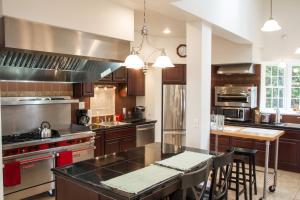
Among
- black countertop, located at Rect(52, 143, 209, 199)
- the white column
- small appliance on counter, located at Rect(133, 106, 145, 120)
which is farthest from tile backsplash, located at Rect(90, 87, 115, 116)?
black countertop, located at Rect(52, 143, 209, 199)

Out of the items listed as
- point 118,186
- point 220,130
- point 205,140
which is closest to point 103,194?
point 118,186

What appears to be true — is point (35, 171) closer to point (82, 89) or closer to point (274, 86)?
point (82, 89)

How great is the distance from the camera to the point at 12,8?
233 centimetres

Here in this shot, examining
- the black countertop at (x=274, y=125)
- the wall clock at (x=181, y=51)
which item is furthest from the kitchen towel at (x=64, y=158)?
the black countertop at (x=274, y=125)

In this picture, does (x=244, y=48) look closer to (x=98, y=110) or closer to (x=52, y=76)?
(x=98, y=110)

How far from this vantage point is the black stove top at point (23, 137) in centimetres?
349

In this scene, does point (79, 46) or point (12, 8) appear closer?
point (12, 8)

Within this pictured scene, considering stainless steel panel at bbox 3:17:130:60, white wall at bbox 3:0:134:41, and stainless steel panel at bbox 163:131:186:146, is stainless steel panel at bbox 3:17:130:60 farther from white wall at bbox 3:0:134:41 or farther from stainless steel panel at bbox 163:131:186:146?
stainless steel panel at bbox 163:131:186:146

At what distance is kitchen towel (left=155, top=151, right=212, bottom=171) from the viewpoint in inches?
94.5

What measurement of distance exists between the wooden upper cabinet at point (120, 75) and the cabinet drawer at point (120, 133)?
41.1 inches

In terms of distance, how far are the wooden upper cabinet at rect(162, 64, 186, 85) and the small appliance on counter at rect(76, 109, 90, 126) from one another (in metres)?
2.00

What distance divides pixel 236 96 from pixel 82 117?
341 centimetres

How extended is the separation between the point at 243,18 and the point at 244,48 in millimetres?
876

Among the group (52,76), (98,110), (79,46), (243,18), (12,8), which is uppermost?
(243,18)
